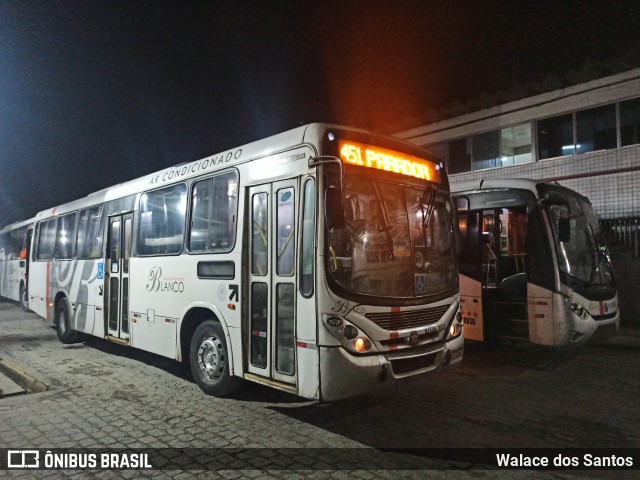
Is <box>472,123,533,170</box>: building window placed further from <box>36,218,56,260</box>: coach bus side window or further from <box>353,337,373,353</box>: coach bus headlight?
<box>36,218,56,260</box>: coach bus side window

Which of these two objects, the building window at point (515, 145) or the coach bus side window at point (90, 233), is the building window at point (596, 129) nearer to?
the building window at point (515, 145)

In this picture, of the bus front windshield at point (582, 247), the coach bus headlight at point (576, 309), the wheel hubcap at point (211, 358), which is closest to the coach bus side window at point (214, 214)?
the wheel hubcap at point (211, 358)

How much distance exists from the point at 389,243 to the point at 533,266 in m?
4.20

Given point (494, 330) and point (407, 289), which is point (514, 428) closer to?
point (407, 289)

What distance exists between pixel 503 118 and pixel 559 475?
1317 centimetres

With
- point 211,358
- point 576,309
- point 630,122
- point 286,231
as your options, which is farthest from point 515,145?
point 211,358

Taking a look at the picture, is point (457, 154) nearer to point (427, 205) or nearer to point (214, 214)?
point (427, 205)

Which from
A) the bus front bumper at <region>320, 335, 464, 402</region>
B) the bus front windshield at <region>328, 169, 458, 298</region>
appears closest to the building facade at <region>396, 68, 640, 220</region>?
the bus front windshield at <region>328, 169, 458, 298</region>

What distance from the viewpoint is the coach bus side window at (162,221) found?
22.2 ft

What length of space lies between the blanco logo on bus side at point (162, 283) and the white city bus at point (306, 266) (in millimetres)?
29

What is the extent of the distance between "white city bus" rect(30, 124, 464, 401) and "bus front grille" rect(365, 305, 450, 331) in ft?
0.05

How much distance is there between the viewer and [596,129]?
12805mm

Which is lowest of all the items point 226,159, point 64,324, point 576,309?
point 64,324

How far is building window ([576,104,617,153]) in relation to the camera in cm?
1250
